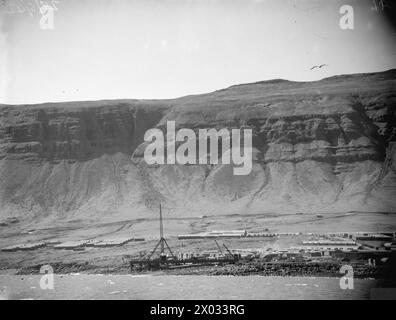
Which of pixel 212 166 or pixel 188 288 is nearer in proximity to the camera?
pixel 188 288

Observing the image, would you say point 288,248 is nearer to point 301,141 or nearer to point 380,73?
point 301,141

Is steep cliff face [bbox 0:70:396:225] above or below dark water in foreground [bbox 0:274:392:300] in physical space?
above

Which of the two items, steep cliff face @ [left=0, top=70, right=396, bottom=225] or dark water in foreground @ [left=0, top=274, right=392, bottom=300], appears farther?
steep cliff face @ [left=0, top=70, right=396, bottom=225]

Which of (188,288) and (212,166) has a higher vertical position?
(212,166)

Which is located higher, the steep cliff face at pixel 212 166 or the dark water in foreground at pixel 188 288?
the steep cliff face at pixel 212 166
